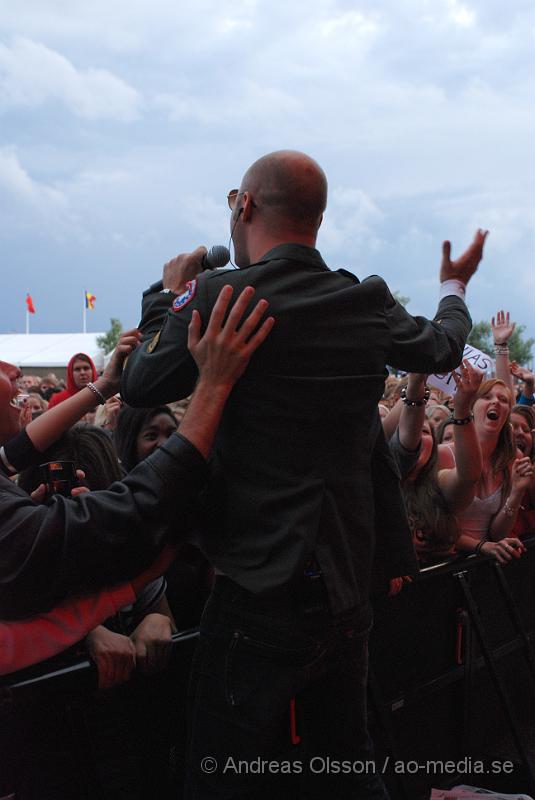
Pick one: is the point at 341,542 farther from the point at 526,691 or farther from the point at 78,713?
the point at 526,691

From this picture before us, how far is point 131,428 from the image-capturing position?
3225mm

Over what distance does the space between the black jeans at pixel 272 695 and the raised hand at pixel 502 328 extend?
4.44m

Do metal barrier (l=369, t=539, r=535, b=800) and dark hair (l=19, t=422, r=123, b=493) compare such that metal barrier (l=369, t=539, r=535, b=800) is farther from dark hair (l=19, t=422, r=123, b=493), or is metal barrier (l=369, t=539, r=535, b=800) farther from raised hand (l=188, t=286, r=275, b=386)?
raised hand (l=188, t=286, r=275, b=386)

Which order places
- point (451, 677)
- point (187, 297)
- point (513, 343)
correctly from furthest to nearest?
point (513, 343)
point (451, 677)
point (187, 297)

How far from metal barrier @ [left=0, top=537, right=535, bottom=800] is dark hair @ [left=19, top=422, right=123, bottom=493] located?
122 cm

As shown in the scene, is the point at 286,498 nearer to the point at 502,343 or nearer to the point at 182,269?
the point at 182,269

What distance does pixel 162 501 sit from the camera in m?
1.78

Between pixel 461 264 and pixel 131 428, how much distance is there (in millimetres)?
1406

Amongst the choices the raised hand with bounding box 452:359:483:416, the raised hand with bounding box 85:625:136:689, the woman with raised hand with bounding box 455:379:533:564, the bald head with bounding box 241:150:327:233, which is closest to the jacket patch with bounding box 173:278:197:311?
the bald head with bounding box 241:150:327:233

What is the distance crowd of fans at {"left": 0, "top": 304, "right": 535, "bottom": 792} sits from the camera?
2.23 m

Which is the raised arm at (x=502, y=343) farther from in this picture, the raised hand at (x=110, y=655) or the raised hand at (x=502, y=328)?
the raised hand at (x=110, y=655)

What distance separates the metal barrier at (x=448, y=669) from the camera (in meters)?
3.23

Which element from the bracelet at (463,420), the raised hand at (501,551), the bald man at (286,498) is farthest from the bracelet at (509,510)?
the bald man at (286,498)

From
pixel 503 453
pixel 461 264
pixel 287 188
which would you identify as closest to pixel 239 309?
pixel 287 188
